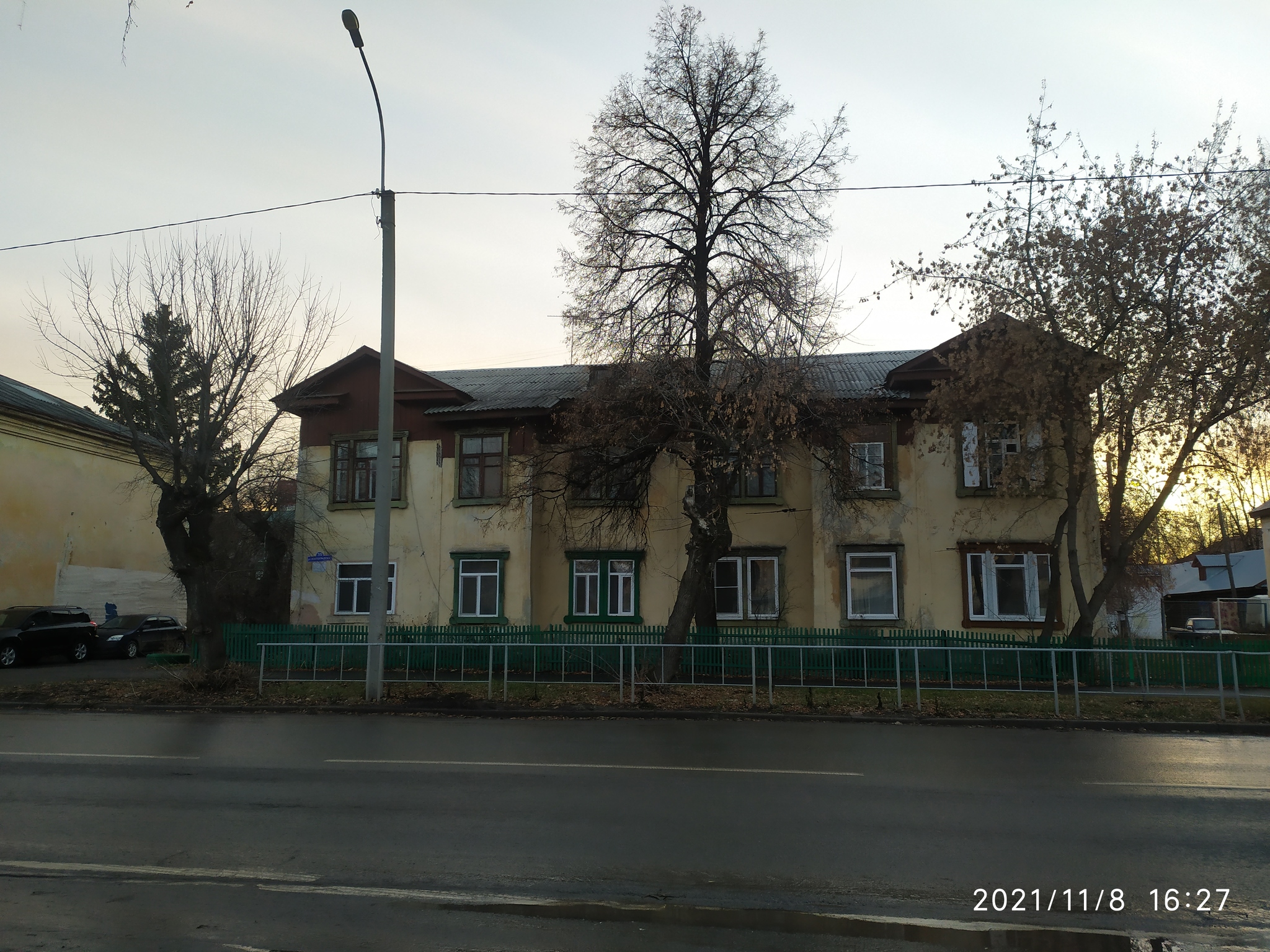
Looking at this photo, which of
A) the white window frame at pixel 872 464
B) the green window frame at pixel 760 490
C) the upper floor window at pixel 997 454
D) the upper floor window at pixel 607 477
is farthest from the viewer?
the green window frame at pixel 760 490

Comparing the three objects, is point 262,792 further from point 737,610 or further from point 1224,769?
point 737,610

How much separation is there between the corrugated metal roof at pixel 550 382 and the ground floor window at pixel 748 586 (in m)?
5.22

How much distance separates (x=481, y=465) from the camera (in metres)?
25.2

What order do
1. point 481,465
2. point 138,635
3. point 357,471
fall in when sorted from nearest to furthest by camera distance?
point 481,465
point 357,471
point 138,635

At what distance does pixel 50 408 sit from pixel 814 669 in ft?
93.2

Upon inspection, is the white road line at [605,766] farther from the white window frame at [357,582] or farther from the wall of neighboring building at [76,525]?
the wall of neighboring building at [76,525]

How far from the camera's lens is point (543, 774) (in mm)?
9000

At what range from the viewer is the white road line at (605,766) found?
9180 mm

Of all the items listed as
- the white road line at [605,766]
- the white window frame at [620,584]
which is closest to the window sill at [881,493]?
the white window frame at [620,584]

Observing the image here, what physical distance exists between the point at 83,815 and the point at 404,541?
18.2m

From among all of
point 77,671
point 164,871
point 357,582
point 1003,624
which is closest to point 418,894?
point 164,871

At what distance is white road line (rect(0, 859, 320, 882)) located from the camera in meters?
5.62

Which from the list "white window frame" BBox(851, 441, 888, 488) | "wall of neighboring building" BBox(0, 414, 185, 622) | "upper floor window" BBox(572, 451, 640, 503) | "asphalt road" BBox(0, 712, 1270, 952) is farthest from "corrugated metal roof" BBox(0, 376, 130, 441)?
"white window frame" BBox(851, 441, 888, 488)
